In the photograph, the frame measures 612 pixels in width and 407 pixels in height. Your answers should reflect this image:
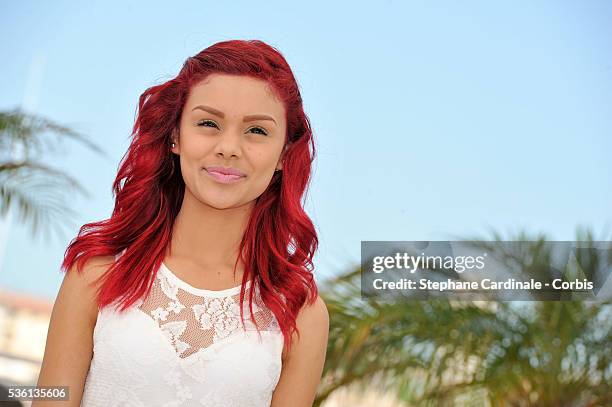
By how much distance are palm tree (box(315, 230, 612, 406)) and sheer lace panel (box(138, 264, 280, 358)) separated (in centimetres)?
192

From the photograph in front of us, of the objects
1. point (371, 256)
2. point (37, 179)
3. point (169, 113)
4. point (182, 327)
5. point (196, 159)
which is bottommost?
point (182, 327)

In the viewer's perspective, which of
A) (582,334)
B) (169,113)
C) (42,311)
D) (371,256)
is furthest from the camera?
(42,311)

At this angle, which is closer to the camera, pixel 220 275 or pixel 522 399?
pixel 220 275

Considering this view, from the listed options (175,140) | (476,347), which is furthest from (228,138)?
(476,347)

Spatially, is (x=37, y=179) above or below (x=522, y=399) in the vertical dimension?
above

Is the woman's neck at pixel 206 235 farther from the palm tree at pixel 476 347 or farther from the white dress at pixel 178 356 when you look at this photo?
the palm tree at pixel 476 347

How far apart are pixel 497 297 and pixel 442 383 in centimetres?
39

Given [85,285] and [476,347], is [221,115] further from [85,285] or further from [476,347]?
[476,347]

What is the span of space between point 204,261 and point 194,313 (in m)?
0.10

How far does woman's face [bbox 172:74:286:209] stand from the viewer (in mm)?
1306

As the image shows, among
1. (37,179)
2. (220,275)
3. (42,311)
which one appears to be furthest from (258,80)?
(42,311)

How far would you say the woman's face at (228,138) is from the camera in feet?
4.28

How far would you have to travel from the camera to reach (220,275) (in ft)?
4.46

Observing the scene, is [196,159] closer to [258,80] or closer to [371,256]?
[258,80]
